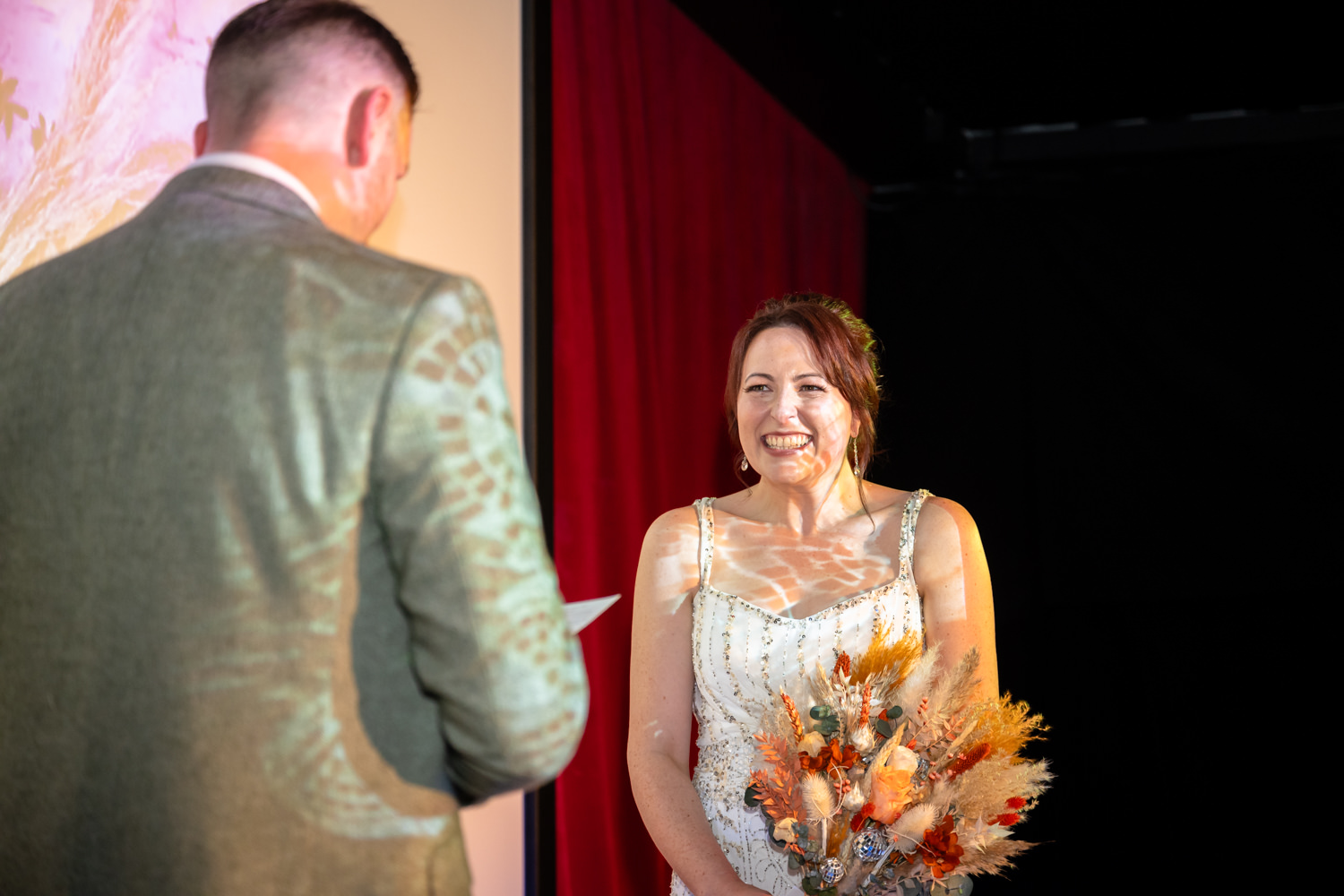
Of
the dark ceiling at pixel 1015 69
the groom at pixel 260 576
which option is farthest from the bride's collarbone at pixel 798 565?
the dark ceiling at pixel 1015 69

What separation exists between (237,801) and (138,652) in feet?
0.47

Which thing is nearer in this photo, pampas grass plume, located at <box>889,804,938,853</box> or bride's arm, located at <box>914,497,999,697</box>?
pampas grass plume, located at <box>889,804,938,853</box>

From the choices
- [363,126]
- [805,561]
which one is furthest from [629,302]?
[363,126]

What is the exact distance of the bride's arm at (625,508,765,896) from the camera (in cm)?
213

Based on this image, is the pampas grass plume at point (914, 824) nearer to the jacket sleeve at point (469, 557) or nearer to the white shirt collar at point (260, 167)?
the jacket sleeve at point (469, 557)

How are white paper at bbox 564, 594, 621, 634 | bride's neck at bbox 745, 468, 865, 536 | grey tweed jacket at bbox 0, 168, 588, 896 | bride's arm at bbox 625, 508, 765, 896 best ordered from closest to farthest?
grey tweed jacket at bbox 0, 168, 588, 896, white paper at bbox 564, 594, 621, 634, bride's arm at bbox 625, 508, 765, 896, bride's neck at bbox 745, 468, 865, 536

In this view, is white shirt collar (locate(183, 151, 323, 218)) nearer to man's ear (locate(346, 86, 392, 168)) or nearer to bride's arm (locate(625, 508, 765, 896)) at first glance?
man's ear (locate(346, 86, 392, 168))

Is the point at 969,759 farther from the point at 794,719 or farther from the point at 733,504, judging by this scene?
the point at 733,504

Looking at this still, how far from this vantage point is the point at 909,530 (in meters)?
2.32

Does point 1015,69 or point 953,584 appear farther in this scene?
point 1015,69

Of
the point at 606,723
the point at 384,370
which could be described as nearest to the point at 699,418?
the point at 606,723

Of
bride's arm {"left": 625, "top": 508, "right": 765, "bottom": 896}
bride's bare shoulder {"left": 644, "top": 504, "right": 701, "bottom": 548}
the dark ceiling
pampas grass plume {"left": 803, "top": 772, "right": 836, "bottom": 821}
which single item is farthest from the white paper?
the dark ceiling

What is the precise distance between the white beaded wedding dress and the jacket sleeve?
129cm

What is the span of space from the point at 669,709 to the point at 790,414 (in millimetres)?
627
